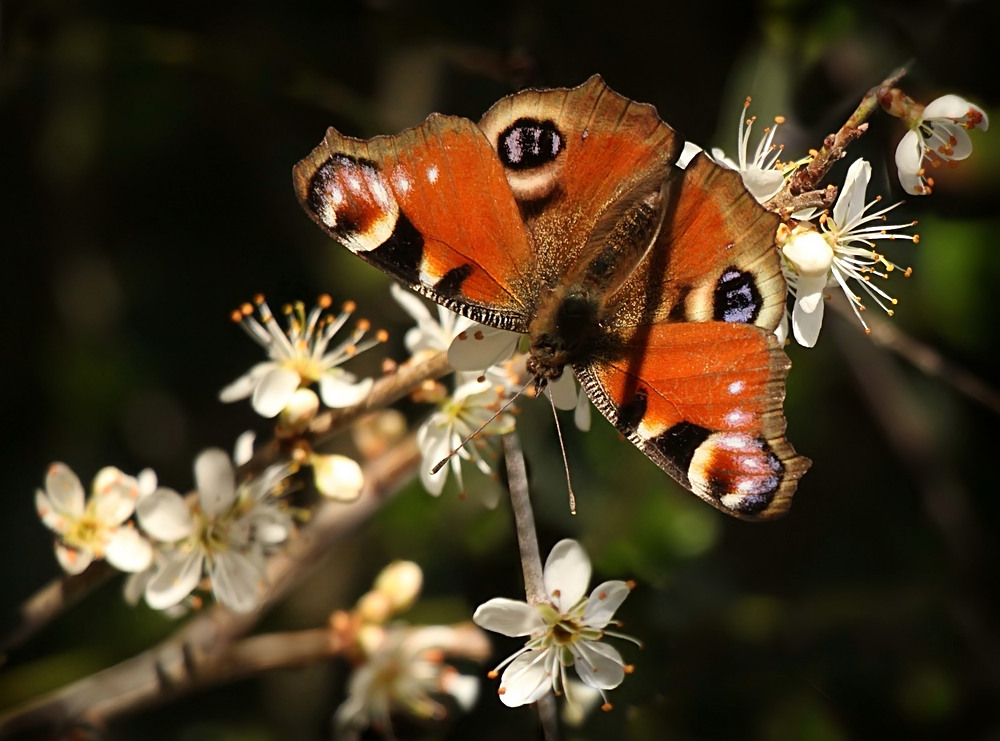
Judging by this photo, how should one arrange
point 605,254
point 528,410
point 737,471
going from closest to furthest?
point 737,471, point 605,254, point 528,410

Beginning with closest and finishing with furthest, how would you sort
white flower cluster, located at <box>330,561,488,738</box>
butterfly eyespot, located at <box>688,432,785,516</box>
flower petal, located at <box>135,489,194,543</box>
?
1. butterfly eyespot, located at <box>688,432,785,516</box>
2. flower petal, located at <box>135,489,194,543</box>
3. white flower cluster, located at <box>330,561,488,738</box>

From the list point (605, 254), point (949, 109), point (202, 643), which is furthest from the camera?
point (202, 643)

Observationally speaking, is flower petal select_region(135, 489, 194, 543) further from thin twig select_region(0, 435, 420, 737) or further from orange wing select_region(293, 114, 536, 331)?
orange wing select_region(293, 114, 536, 331)

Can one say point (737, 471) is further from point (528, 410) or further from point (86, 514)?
point (86, 514)

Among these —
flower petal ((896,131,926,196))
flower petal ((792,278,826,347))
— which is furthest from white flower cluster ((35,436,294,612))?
flower petal ((896,131,926,196))

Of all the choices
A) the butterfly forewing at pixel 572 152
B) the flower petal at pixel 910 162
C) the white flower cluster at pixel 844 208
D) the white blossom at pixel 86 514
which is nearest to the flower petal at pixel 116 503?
the white blossom at pixel 86 514

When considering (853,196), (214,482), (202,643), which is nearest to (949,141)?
(853,196)

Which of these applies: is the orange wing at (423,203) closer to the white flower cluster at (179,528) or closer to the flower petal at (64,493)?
the white flower cluster at (179,528)
